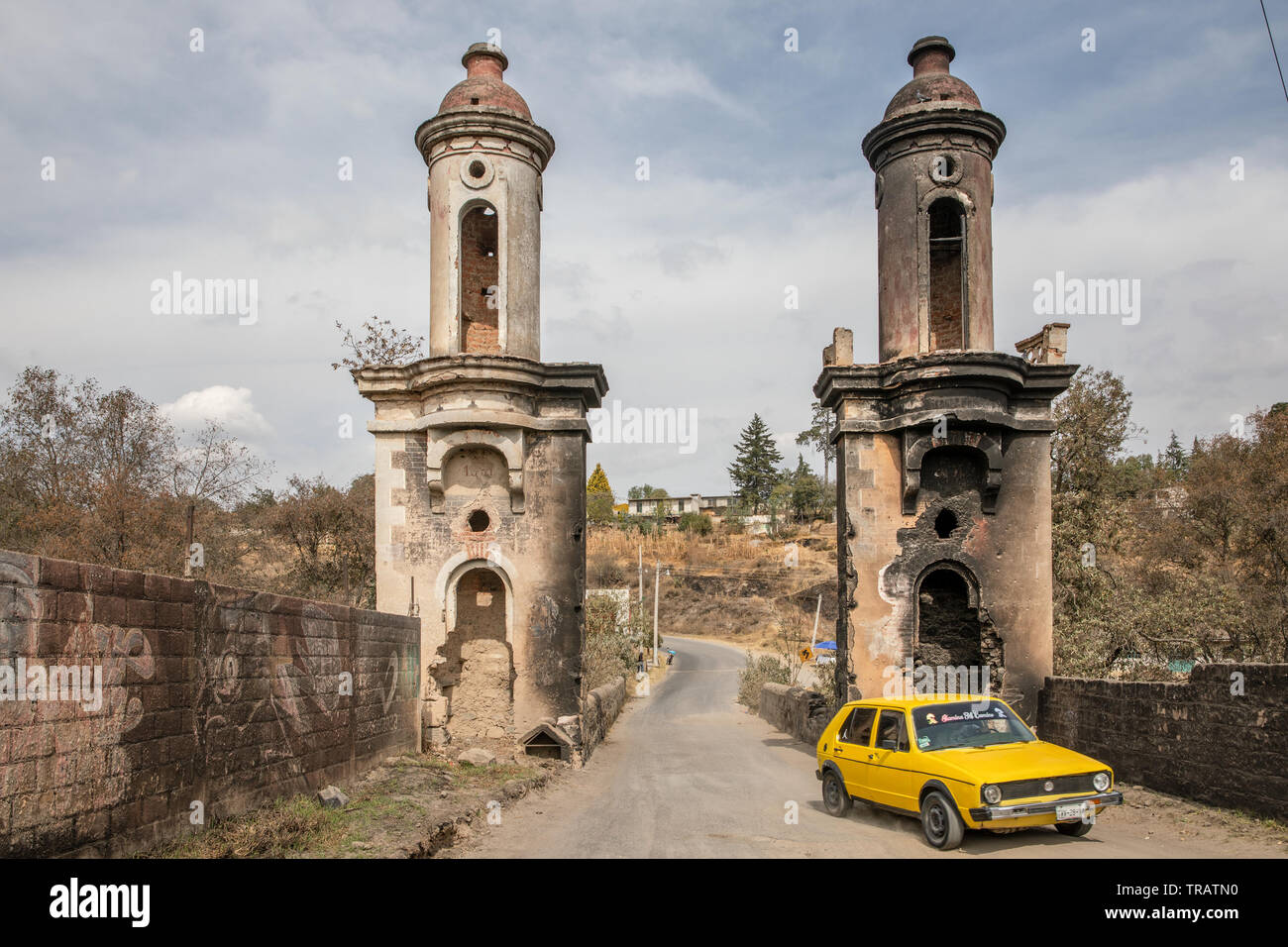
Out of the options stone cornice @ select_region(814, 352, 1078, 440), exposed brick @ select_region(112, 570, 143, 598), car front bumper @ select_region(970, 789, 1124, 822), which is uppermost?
stone cornice @ select_region(814, 352, 1078, 440)

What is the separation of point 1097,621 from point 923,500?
6849 millimetres

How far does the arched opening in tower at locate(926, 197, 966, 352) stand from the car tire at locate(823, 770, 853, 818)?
9240 millimetres

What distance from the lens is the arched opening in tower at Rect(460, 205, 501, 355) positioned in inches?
771

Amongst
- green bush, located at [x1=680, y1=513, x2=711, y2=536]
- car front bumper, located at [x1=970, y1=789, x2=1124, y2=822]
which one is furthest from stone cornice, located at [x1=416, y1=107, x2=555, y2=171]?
green bush, located at [x1=680, y1=513, x2=711, y2=536]

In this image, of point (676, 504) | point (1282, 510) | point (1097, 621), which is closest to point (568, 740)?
point (1097, 621)

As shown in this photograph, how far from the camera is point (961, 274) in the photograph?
716 inches

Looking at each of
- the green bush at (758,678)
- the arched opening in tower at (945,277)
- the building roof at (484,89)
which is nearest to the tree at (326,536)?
the green bush at (758,678)

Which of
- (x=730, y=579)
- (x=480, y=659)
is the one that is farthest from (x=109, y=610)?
(x=730, y=579)

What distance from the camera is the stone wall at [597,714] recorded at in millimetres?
18125

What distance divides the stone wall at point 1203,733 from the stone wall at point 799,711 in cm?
630

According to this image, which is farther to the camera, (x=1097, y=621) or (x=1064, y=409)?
(x=1064, y=409)

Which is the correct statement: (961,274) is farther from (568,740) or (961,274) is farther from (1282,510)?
(1282,510)

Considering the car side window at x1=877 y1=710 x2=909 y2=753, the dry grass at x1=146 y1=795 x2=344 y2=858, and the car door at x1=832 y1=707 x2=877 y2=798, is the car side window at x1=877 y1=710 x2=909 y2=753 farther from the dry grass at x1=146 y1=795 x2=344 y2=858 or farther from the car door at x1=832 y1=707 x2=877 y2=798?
the dry grass at x1=146 y1=795 x2=344 y2=858

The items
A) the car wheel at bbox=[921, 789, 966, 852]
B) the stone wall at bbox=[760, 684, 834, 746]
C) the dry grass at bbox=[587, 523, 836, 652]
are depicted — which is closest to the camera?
the car wheel at bbox=[921, 789, 966, 852]
